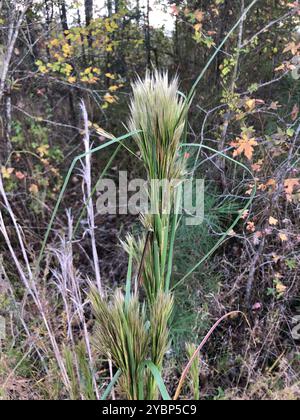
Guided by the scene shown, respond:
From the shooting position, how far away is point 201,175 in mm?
2922

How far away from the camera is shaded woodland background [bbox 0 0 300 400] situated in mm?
2199

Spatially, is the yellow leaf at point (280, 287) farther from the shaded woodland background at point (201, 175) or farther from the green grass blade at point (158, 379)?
the green grass blade at point (158, 379)

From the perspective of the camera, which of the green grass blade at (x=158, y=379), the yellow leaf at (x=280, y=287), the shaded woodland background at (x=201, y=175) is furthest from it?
the yellow leaf at (x=280, y=287)

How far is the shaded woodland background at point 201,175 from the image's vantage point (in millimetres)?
2199

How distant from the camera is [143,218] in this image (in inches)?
31.0

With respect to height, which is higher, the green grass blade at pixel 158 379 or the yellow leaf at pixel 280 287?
the green grass blade at pixel 158 379

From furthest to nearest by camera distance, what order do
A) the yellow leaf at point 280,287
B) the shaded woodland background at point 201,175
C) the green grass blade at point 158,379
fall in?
1. the yellow leaf at point 280,287
2. the shaded woodland background at point 201,175
3. the green grass blade at point 158,379

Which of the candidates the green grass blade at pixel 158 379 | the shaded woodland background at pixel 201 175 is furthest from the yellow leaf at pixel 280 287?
the green grass blade at pixel 158 379

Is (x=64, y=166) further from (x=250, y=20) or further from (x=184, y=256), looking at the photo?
(x=250, y=20)

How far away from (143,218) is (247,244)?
2.02 m

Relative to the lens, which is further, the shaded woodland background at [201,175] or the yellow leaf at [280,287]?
the yellow leaf at [280,287]

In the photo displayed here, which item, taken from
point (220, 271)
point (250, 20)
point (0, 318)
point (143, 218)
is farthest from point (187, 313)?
point (250, 20)

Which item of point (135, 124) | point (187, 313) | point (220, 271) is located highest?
point (135, 124)

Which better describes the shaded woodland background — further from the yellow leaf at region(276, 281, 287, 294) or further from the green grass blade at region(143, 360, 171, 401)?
the green grass blade at region(143, 360, 171, 401)
